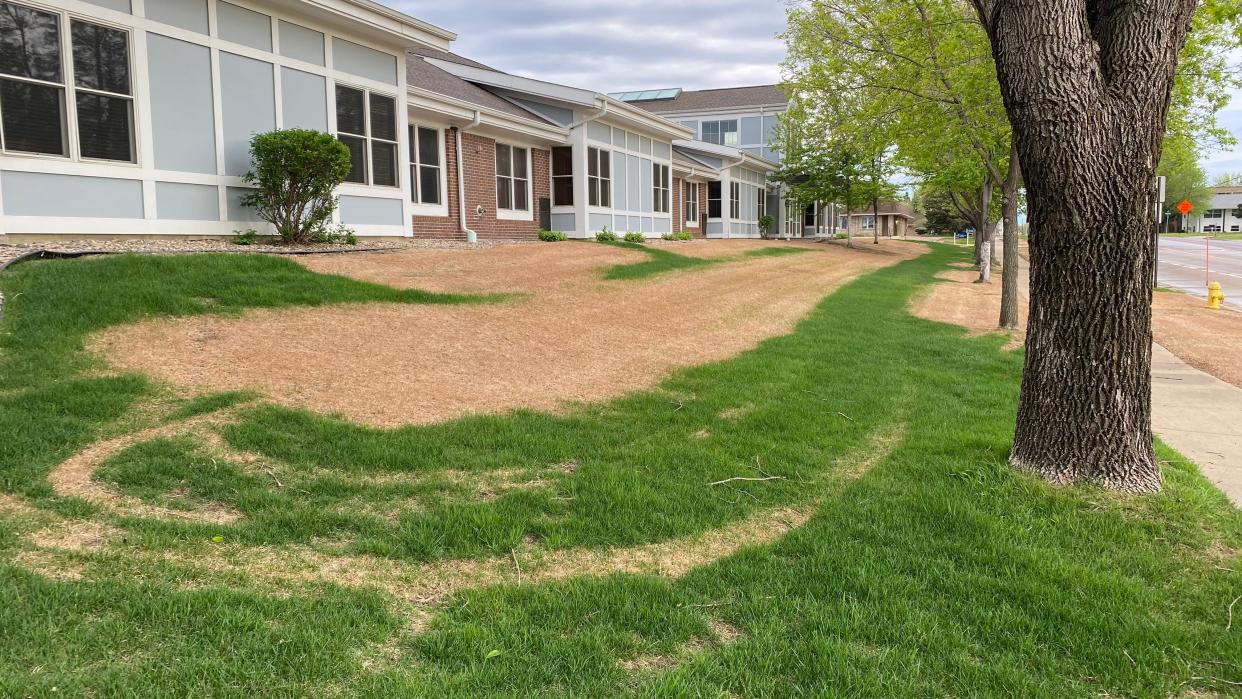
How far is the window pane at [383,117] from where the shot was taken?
45.3 feet

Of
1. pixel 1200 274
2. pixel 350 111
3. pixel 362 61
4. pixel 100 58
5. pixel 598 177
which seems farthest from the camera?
pixel 1200 274

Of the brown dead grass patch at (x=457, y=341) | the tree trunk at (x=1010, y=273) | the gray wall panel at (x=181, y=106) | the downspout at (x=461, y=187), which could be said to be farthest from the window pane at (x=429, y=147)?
the tree trunk at (x=1010, y=273)

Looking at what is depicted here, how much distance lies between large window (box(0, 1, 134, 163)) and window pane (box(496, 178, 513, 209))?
9798mm

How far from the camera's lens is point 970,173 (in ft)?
79.4

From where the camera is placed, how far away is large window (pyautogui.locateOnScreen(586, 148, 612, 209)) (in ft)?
70.1

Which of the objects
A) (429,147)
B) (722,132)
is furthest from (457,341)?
(722,132)

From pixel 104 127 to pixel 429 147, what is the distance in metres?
7.67

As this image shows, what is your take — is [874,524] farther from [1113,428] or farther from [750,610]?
[1113,428]

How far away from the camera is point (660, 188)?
26750 mm

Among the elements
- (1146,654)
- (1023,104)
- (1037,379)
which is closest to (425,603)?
(1146,654)

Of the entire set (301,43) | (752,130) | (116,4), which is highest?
(752,130)

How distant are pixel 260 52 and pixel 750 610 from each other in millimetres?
11392

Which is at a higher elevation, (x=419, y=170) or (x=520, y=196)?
(x=419, y=170)

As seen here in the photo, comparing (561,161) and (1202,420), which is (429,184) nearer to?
(561,161)
